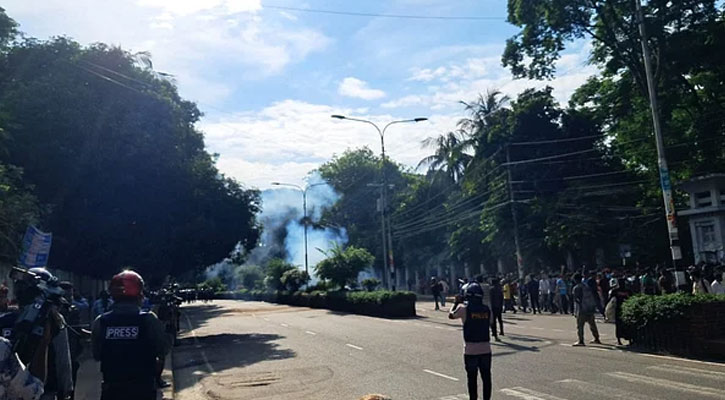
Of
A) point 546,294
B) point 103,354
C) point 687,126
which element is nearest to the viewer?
point 103,354

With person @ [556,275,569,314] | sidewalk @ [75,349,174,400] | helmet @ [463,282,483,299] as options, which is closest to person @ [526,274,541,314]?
person @ [556,275,569,314]

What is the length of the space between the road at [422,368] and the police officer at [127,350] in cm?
515

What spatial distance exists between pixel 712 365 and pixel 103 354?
10.2 m

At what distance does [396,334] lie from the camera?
19359 millimetres

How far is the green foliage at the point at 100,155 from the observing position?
19.4 metres

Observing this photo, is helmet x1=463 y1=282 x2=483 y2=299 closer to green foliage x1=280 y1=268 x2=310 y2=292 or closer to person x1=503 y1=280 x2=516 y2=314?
person x1=503 y1=280 x2=516 y2=314

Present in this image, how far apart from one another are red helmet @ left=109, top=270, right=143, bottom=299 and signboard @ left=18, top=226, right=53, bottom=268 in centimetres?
865

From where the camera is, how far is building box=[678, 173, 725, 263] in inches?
1073

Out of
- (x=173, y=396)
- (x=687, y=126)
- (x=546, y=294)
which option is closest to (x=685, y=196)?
(x=687, y=126)

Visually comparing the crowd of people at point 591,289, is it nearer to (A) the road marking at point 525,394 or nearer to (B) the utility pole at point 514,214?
(A) the road marking at point 525,394

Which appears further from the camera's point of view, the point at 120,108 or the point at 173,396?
the point at 120,108

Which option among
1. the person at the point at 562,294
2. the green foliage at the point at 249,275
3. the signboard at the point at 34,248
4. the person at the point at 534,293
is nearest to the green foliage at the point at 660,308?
the person at the point at 562,294

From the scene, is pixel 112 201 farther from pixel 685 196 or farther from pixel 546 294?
pixel 685 196

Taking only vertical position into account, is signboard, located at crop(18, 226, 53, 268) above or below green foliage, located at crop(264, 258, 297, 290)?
below
